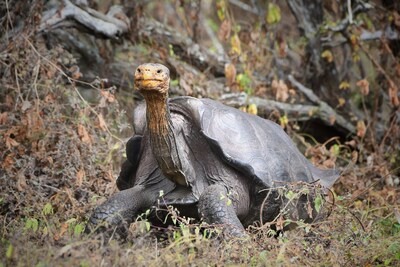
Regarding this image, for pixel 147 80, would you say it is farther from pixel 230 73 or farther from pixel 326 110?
pixel 326 110

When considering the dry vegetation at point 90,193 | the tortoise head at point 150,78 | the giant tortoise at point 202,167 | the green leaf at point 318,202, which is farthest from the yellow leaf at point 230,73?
the tortoise head at point 150,78

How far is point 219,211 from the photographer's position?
3.94 meters

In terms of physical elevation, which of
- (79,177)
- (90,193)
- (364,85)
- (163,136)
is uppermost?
(163,136)

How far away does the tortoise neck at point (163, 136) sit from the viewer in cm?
382

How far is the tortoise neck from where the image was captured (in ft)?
12.5

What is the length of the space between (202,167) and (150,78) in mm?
785

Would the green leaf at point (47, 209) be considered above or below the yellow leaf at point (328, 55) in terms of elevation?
below

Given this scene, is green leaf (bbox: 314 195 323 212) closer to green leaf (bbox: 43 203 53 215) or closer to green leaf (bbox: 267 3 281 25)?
green leaf (bbox: 43 203 53 215)

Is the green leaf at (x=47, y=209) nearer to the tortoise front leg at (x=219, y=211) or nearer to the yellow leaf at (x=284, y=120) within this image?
the tortoise front leg at (x=219, y=211)

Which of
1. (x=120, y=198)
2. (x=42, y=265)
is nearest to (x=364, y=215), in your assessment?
(x=120, y=198)

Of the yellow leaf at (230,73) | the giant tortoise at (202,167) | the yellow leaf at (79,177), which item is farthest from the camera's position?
the yellow leaf at (230,73)

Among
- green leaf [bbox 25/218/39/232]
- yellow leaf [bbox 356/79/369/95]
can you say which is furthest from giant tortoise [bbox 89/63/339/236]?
yellow leaf [bbox 356/79/369/95]

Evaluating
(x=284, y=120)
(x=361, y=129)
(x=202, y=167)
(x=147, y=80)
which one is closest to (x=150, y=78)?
(x=147, y=80)

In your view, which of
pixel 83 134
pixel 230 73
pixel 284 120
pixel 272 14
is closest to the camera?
pixel 83 134
